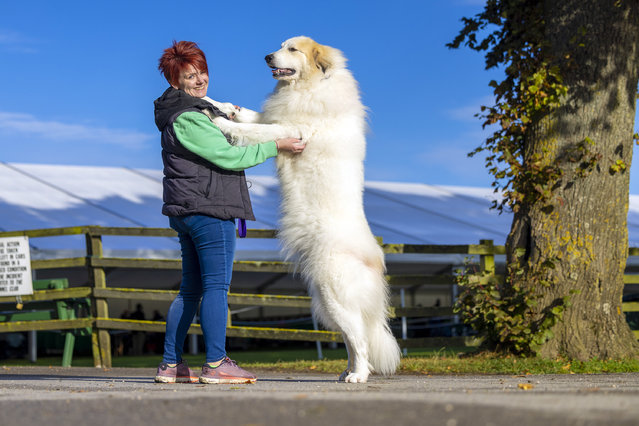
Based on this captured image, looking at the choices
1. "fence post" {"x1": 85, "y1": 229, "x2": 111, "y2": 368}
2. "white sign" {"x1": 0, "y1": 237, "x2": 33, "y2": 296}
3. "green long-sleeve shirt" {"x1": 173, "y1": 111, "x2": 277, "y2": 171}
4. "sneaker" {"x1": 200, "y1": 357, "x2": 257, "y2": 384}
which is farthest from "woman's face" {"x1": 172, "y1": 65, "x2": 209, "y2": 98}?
"white sign" {"x1": 0, "y1": 237, "x2": 33, "y2": 296}

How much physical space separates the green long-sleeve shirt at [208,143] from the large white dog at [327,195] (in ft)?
1.21

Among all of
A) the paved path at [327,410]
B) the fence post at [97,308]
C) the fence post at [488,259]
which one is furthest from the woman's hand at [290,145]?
the fence post at [97,308]

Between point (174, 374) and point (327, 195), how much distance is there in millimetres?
1375

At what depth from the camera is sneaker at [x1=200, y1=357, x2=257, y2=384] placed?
13.6ft

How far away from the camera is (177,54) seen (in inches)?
168

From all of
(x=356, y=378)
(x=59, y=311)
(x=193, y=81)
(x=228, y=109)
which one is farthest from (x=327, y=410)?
(x=59, y=311)

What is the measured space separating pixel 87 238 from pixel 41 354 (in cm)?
585

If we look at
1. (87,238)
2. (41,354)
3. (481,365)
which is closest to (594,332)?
(481,365)

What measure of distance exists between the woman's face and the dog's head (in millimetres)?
616

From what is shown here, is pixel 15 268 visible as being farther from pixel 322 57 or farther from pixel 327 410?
pixel 327 410

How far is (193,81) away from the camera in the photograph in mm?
4312

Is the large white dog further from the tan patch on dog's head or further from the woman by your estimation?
the woman

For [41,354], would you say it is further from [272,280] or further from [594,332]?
[594,332]

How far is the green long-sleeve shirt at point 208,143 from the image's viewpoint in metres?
4.12
